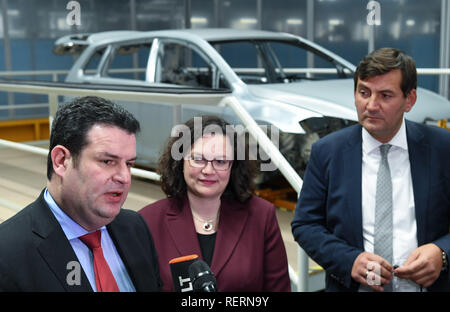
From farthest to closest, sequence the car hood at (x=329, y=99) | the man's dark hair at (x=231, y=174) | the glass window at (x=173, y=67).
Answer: the glass window at (x=173, y=67) → the car hood at (x=329, y=99) → the man's dark hair at (x=231, y=174)

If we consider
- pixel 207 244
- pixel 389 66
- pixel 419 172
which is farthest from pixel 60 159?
pixel 419 172

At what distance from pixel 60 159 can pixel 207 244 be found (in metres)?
1.01

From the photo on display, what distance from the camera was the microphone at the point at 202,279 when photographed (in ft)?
4.05

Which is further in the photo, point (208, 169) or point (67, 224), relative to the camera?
point (208, 169)

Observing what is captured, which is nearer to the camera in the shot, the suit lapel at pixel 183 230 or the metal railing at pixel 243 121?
the suit lapel at pixel 183 230

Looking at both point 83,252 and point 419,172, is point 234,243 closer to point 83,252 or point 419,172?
point 419,172

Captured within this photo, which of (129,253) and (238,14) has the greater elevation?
(238,14)

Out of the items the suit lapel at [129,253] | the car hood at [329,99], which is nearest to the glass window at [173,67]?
the car hood at [329,99]

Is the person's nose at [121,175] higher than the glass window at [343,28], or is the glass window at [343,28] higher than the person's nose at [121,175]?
the glass window at [343,28]

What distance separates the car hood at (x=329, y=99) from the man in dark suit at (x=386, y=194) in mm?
1895

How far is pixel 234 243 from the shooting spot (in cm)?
211

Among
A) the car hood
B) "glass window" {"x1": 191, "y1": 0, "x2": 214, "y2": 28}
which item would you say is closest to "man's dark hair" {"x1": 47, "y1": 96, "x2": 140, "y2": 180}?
the car hood

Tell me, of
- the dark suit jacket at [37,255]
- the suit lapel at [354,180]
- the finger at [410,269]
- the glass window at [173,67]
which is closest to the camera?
the dark suit jacket at [37,255]

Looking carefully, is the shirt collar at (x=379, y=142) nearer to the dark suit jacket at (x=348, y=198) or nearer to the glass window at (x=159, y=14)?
the dark suit jacket at (x=348, y=198)
